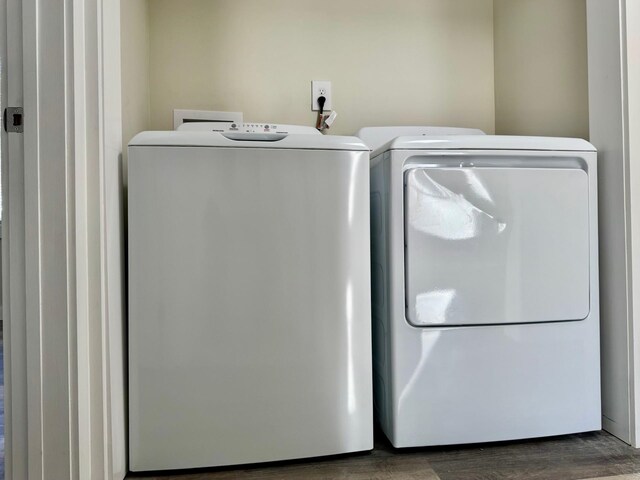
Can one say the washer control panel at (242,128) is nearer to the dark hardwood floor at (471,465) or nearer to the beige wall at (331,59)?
the beige wall at (331,59)

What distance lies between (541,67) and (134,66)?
4.41ft

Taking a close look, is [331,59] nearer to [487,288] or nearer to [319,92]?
[319,92]

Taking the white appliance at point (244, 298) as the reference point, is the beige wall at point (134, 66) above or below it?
above

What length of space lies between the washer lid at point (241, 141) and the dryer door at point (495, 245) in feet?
0.64

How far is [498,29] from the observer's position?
1.67 m

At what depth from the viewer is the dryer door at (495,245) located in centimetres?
100

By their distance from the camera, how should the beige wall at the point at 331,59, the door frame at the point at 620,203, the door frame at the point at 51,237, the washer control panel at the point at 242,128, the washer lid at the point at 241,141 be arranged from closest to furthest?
1. the door frame at the point at 51,237
2. the washer lid at the point at 241,141
3. the door frame at the point at 620,203
4. the washer control panel at the point at 242,128
5. the beige wall at the point at 331,59

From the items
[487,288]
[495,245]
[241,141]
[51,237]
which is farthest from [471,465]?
[51,237]

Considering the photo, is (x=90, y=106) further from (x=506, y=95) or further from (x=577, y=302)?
(x=506, y=95)

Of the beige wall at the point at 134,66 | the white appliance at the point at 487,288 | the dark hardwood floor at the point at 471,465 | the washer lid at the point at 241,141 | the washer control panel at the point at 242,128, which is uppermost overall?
the beige wall at the point at 134,66

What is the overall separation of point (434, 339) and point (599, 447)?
20.1 inches

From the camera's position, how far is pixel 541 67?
4.70ft

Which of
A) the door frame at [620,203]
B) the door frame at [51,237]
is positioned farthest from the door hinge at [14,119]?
the door frame at [620,203]

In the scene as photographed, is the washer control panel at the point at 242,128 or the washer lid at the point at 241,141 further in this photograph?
the washer control panel at the point at 242,128
